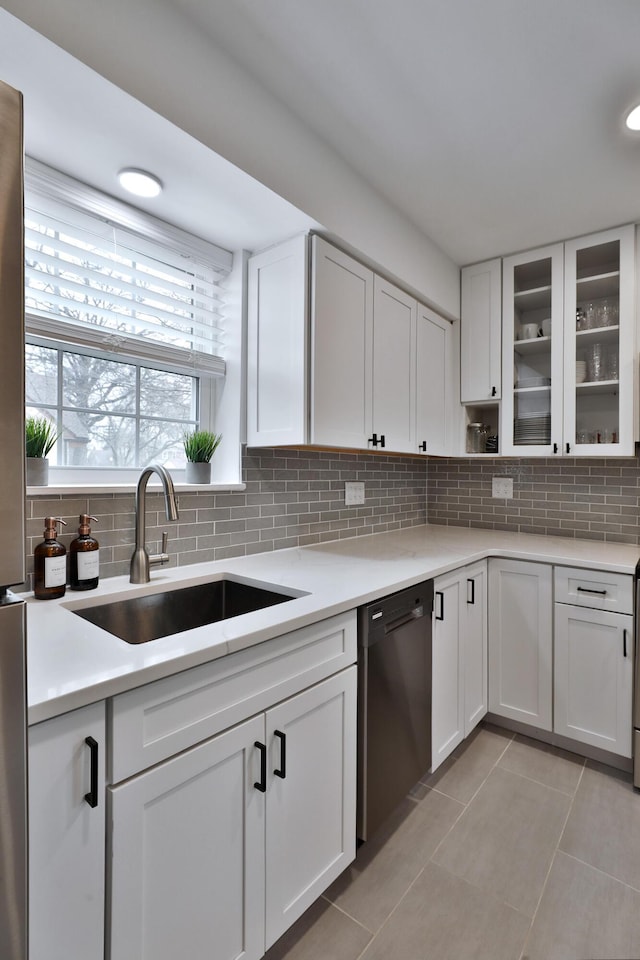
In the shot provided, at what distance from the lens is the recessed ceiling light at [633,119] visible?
1551 millimetres

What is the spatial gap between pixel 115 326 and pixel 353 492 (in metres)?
1.42

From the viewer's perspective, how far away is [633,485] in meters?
2.51

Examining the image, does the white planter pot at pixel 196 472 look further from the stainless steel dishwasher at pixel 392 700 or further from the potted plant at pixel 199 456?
the stainless steel dishwasher at pixel 392 700

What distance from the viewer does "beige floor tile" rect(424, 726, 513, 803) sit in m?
1.91

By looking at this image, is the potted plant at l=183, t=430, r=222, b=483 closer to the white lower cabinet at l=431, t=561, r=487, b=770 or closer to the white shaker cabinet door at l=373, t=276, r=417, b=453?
the white shaker cabinet door at l=373, t=276, r=417, b=453

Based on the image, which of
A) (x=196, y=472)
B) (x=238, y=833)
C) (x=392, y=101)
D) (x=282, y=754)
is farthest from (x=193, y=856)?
(x=392, y=101)

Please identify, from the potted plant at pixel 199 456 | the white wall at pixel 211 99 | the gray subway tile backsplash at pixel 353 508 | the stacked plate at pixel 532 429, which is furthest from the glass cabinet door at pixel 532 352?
the potted plant at pixel 199 456

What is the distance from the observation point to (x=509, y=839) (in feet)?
5.40

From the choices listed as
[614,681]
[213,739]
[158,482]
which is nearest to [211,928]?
[213,739]

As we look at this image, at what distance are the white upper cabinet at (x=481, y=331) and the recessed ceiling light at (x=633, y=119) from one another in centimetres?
106

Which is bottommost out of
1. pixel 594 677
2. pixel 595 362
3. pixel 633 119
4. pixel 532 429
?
pixel 594 677

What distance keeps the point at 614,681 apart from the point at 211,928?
181 cm

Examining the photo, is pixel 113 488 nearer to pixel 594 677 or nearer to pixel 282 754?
pixel 282 754

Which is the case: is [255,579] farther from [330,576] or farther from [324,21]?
[324,21]
